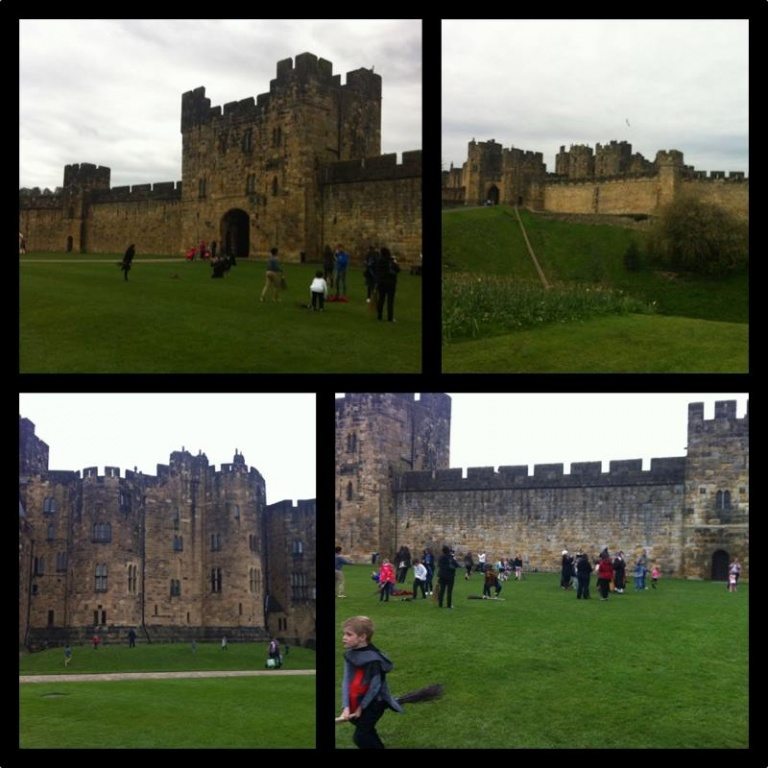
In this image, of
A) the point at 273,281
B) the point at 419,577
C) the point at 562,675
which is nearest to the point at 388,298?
the point at 273,281

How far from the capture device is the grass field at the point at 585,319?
9.05 meters

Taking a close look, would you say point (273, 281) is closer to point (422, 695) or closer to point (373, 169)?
point (373, 169)

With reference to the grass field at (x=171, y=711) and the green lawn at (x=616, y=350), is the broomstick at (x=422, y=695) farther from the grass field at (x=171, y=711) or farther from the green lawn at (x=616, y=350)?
the green lawn at (x=616, y=350)

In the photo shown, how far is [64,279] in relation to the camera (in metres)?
9.78

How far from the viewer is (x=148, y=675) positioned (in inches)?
384

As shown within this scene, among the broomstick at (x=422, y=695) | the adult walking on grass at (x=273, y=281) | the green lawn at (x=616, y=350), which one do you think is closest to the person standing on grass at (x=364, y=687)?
the broomstick at (x=422, y=695)

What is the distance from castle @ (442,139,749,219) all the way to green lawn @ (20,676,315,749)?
4.76 meters

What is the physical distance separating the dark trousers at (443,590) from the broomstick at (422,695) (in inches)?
45.3

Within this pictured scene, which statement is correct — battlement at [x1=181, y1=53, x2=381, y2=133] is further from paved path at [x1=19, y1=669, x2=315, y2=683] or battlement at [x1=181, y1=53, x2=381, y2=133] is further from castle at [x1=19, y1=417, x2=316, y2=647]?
paved path at [x1=19, y1=669, x2=315, y2=683]

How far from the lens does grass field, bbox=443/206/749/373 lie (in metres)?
9.05

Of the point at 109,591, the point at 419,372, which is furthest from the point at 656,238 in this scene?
the point at 109,591

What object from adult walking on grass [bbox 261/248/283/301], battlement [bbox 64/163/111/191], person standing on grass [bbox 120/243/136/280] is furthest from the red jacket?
battlement [bbox 64/163/111/191]
